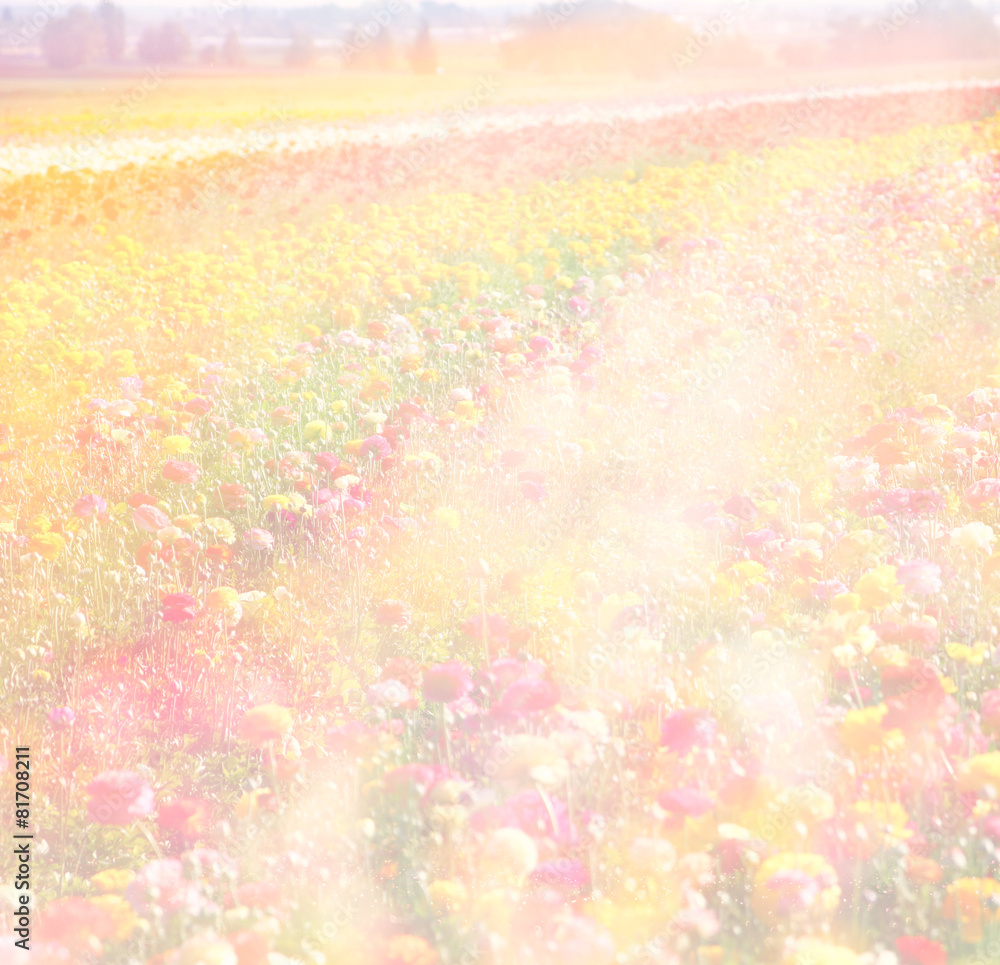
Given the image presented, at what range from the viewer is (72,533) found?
3736 mm

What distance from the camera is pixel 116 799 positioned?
85.0 inches

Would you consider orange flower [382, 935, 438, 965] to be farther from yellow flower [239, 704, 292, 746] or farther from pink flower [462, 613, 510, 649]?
pink flower [462, 613, 510, 649]

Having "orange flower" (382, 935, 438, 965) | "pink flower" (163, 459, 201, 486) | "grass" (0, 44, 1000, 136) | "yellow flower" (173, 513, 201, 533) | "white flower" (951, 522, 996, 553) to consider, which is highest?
"grass" (0, 44, 1000, 136)

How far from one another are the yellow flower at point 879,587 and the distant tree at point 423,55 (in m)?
44.0

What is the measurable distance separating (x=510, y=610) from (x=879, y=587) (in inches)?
52.4

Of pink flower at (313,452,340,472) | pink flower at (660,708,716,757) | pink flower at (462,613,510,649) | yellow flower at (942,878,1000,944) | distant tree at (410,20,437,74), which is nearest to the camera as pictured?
yellow flower at (942,878,1000,944)

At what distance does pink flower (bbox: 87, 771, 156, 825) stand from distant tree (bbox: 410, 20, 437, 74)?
4451 centimetres

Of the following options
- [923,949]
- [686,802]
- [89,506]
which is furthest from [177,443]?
[923,949]

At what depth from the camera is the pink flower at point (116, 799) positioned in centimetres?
216

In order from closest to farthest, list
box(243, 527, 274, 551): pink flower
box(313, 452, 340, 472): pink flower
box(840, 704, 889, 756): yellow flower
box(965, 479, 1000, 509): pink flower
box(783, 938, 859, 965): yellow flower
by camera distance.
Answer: box(783, 938, 859, 965): yellow flower
box(840, 704, 889, 756): yellow flower
box(965, 479, 1000, 509): pink flower
box(243, 527, 274, 551): pink flower
box(313, 452, 340, 472): pink flower

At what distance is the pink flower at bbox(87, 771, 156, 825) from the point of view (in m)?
2.16

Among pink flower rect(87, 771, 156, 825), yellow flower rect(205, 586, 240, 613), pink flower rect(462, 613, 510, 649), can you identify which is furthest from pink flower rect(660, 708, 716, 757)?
yellow flower rect(205, 586, 240, 613)

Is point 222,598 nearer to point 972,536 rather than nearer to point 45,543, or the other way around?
point 45,543

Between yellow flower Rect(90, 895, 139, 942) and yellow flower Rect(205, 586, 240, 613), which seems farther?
yellow flower Rect(205, 586, 240, 613)
